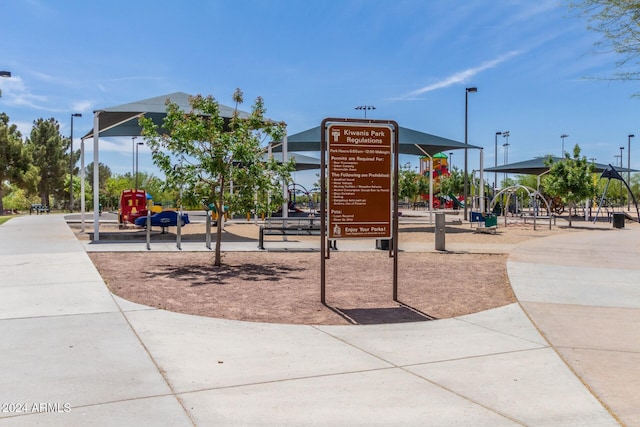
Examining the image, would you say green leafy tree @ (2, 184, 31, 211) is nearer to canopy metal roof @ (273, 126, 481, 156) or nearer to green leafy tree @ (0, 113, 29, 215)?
green leafy tree @ (0, 113, 29, 215)

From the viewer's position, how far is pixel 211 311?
7.23 m

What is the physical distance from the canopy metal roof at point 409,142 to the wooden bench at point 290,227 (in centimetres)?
886

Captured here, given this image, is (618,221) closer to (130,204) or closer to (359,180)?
(130,204)

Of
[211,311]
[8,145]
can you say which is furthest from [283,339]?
[8,145]

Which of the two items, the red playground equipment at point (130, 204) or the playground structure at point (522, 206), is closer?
the red playground equipment at point (130, 204)

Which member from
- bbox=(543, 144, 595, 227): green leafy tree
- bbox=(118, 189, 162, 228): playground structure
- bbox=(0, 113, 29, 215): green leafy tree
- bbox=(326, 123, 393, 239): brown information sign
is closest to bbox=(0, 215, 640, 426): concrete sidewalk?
bbox=(326, 123, 393, 239): brown information sign

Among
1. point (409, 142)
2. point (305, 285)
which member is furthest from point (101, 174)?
point (305, 285)

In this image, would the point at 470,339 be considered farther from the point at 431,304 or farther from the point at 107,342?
the point at 107,342

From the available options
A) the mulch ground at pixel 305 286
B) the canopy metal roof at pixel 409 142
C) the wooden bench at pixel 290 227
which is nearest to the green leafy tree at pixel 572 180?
the canopy metal roof at pixel 409 142

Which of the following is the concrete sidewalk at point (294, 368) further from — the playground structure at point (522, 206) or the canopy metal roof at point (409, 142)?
the playground structure at point (522, 206)

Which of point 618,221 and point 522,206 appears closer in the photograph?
point 618,221

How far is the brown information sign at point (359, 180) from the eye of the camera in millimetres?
8203

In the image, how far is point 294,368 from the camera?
493cm

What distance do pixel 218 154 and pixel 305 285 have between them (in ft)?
11.5
